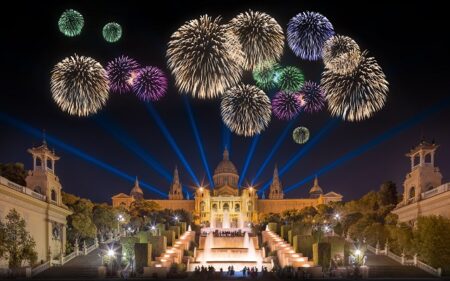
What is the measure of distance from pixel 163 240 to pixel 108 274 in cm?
1412

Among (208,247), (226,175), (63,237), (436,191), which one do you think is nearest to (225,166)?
(226,175)

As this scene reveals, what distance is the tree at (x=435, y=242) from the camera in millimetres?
54938

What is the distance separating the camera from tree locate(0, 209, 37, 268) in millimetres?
52406

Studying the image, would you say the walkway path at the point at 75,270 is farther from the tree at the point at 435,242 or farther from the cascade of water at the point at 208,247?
the tree at the point at 435,242

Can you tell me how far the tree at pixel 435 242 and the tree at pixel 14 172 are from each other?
47.3 m

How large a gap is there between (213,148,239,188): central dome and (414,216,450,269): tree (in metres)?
131

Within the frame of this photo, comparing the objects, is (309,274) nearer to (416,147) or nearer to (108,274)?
(108,274)

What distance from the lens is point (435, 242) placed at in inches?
2180

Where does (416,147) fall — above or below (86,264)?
above

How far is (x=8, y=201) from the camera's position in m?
59.8

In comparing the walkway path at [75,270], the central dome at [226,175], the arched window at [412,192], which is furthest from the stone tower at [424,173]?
the central dome at [226,175]

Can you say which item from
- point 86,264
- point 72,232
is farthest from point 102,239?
point 86,264

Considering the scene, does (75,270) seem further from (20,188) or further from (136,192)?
(136,192)

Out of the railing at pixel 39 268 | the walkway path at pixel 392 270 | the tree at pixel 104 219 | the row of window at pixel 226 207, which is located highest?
the row of window at pixel 226 207
